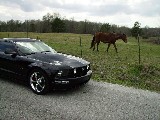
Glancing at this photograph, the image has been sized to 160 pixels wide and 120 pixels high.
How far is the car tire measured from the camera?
7.21 metres

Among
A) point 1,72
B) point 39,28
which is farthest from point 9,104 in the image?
point 39,28

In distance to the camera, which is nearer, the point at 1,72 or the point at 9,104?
the point at 9,104

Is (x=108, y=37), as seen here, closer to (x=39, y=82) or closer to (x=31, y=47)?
(x=31, y=47)

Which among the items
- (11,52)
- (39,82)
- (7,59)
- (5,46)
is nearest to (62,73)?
(39,82)

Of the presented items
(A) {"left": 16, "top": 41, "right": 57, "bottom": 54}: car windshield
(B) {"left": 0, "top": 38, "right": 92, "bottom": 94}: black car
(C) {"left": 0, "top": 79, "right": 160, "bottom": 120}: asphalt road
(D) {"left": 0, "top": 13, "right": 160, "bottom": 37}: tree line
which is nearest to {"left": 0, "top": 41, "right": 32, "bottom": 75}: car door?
(B) {"left": 0, "top": 38, "right": 92, "bottom": 94}: black car

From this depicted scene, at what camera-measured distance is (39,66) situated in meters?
7.36

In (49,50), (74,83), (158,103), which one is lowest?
(158,103)

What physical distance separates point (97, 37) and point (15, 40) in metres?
14.7

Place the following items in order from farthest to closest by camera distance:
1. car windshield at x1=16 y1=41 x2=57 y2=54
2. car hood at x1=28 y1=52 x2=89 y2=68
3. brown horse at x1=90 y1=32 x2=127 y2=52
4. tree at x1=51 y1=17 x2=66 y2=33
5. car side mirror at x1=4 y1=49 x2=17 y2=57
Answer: tree at x1=51 y1=17 x2=66 y2=33 → brown horse at x1=90 y1=32 x2=127 y2=52 → car windshield at x1=16 y1=41 x2=57 y2=54 → car side mirror at x1=4 y1=49 x2=17 y2=57 → car hood at x1=28 y1=52 x2=89 y2=68

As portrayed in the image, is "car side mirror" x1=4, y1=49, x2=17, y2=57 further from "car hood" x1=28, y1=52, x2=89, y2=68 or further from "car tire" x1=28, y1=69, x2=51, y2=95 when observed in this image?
"car tire" x1=28, y1=69, x2=51, y2=95

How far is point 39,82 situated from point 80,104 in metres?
1.52

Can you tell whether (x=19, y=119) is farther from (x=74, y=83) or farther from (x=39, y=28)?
(x=39, y=28)

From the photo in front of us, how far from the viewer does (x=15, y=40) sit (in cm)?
863

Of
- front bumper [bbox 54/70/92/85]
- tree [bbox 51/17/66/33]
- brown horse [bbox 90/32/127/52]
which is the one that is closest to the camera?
front bumper [bbox 54/70/92/85]
